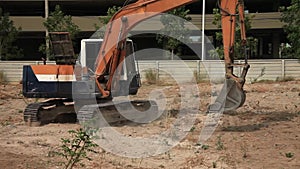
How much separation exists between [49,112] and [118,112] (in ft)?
5.79

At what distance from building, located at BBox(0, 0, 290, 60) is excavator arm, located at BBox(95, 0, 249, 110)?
92.0 ft

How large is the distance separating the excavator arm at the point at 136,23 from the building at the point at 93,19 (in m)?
28.1

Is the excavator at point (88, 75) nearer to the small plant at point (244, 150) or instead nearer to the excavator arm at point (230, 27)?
the excavator arm at point (230, 27)

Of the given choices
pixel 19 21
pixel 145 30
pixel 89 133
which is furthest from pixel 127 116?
pixel 19 21

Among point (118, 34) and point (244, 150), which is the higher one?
point (118, 34)

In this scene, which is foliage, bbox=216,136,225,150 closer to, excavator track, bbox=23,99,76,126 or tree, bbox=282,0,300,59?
excavator track, bbox=23,99,76,126

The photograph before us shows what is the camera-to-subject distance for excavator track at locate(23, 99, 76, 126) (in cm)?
1238

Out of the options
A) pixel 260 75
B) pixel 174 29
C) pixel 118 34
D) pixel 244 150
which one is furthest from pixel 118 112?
pixel 174 29

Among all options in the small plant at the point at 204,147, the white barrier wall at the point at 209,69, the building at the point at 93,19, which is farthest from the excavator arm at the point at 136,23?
the building at the point at 93,19

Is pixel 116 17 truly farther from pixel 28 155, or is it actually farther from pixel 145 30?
pixel 145 30

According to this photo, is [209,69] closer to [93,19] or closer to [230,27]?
[230,27]

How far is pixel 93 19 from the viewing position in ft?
135

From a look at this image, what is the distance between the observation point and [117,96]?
12.8m

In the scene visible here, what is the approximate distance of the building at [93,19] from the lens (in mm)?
40625
